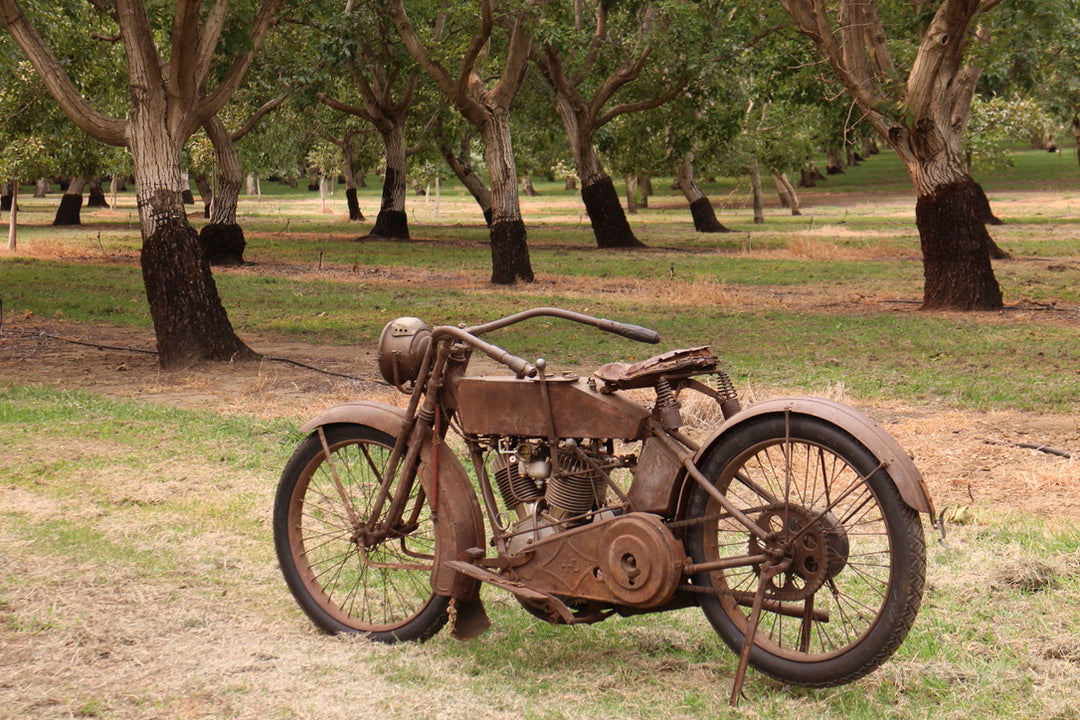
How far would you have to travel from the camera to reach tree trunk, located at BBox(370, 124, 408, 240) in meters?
33.4

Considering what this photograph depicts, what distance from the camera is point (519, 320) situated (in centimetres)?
454

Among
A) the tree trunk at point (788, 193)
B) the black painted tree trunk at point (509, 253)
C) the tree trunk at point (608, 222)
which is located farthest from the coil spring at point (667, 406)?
the tree trunk at point (788, 193)

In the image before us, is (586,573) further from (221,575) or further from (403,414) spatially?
(221,575)

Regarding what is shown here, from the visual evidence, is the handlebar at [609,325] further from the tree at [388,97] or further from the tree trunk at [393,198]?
the tree trunk at [393,198]

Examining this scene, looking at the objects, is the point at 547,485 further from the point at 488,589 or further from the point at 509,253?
the point at 509,253

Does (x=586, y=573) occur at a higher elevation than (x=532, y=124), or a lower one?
lower

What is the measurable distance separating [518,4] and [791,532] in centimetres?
1542

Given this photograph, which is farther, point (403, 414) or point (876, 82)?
point (876, 82)

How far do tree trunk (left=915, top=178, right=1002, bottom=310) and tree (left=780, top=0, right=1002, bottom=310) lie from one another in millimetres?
13

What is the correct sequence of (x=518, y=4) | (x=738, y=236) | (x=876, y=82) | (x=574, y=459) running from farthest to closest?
(x=738, y=236) < (x=518, y=4) < (x=876, y=82) < (x=574, y=459)

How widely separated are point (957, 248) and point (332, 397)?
30.6 feet

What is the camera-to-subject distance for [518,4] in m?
18.6

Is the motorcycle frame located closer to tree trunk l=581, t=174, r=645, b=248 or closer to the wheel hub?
the wheel hub

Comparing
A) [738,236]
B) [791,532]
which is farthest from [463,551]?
[738,236]
